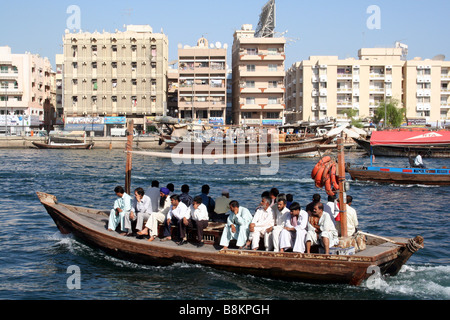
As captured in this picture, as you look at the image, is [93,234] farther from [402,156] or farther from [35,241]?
[402,156]

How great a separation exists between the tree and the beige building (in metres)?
3.43

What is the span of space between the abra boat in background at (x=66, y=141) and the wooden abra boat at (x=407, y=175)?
1622 inches

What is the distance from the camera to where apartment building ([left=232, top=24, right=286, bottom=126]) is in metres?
67.5

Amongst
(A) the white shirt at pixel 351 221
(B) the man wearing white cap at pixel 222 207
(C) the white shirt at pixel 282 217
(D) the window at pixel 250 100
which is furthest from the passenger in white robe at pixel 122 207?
(D) the window at pixel 250 100

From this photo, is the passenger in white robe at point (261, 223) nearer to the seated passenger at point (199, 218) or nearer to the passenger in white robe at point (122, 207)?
the seated passenger at point (199, 218)

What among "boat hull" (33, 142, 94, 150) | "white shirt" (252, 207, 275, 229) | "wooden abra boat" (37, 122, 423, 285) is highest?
"boat hull" (33, 142, 94, 150)

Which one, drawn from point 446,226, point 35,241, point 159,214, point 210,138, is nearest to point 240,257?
point 159,214

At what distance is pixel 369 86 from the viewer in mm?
70875

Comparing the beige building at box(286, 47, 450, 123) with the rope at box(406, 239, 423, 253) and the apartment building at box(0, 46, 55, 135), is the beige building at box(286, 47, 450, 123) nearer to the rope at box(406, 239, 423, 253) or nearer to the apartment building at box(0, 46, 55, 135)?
the apartment building at box(0, 46, 55, 135)

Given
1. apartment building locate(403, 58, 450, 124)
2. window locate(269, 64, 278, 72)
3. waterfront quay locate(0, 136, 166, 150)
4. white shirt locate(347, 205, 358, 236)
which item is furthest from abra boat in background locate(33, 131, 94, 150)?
white shirt locate(347, 205, 358, 236)

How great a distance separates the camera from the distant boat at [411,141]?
3459cm

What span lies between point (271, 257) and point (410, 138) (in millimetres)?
30208

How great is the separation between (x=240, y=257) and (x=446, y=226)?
977cm

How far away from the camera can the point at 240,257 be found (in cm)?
1053
